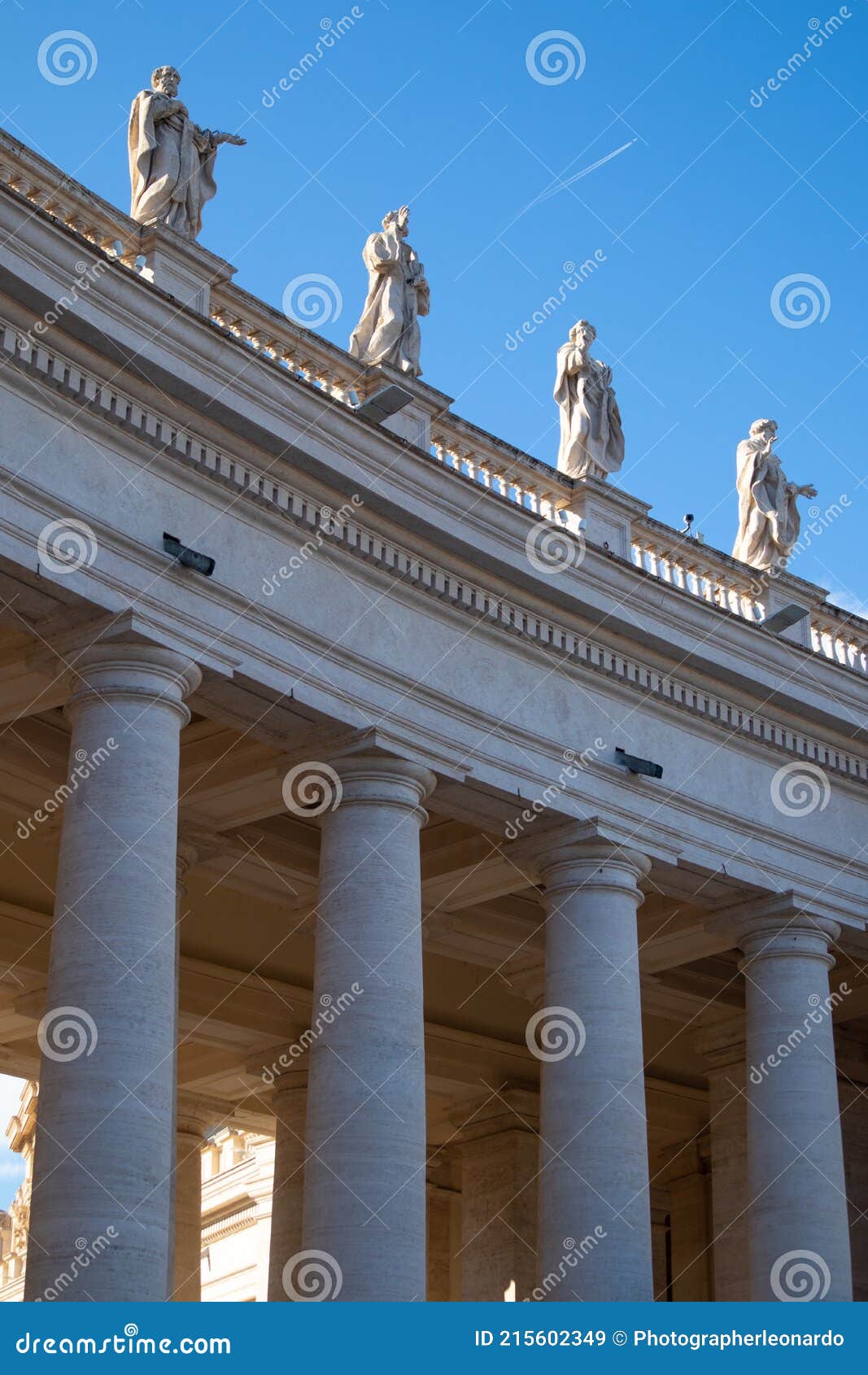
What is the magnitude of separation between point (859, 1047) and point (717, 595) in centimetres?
1754

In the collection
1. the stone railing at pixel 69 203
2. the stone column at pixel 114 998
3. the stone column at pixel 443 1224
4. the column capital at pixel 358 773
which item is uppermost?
the stone railing at pixel 69 203

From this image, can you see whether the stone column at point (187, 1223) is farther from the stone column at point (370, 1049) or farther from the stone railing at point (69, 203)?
the stone railing at point (69, 203)

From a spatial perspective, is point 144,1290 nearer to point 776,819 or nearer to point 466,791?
point 466,791

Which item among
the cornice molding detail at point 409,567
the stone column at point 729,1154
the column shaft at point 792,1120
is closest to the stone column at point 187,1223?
the stone column at point 729,1154

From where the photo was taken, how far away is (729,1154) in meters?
53.0

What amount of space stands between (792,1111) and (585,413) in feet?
60.7

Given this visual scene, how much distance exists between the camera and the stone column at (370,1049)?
3606 centimetres

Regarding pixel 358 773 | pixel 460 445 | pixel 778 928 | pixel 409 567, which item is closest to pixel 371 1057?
pixel 358 773

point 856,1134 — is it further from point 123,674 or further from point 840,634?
point 123,674

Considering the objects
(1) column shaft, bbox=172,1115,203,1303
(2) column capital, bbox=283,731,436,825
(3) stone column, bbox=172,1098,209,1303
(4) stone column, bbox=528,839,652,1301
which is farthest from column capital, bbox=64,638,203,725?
(1) column shaft, bbox=172,1115,203,1303

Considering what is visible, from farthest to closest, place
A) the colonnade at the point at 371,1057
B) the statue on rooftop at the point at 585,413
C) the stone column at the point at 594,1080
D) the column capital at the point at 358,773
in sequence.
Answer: the statue on rooftop at the point at 585,413 → the stone column at the point at 594,1080 → the column capital at the point at 358,773 → the colonnade at the point at 371,1057

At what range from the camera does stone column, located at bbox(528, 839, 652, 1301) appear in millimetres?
40656

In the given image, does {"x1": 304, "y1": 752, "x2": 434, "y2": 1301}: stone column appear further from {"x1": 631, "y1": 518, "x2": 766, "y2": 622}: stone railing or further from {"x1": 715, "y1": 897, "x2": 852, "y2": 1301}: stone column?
{"x1": 631, "y1": 518, "x2": 766, "y2": 622}: stone railing

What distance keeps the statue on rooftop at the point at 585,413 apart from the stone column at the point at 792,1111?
40.0 ft
